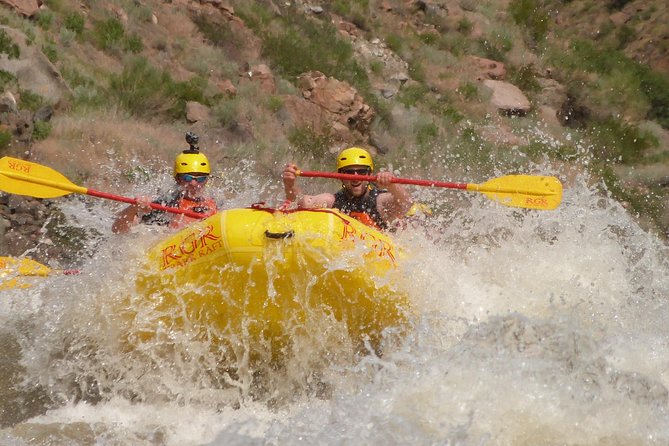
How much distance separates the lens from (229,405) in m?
4.38

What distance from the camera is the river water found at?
326 centimetres

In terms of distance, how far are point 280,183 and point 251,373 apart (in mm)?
5903

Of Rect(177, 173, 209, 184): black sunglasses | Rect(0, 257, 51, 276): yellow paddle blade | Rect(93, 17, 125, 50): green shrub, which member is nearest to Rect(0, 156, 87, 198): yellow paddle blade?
Rect(0, 257, 51, 276): yellow paddle blade

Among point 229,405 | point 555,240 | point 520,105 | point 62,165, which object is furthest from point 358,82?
point 229,405

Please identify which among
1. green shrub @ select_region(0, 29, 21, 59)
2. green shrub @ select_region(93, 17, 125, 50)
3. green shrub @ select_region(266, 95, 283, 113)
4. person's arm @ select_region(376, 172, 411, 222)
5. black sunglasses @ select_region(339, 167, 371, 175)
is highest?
black sunglasses @ select_region(339, 167, 371, 175)

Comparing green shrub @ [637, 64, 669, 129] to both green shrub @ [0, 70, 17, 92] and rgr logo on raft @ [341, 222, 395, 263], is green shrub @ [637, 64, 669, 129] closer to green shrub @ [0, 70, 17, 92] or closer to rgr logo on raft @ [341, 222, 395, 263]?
green shrub @ [0, 70, 17, 92]

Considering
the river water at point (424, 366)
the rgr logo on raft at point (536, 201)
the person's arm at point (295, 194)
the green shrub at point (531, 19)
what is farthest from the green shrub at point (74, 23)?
the green shrub at point (531, 19)

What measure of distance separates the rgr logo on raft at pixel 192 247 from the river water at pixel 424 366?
299mm

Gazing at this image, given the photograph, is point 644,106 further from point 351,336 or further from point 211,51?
point 351,336

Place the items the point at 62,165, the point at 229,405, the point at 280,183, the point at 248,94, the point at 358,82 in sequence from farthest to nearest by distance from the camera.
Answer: the point at 358,82 → the point at 248,94 → the point at 280,183 → the point at 62,165 → the point at 229,405

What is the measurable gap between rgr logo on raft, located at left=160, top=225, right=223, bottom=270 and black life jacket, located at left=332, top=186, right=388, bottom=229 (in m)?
1.56

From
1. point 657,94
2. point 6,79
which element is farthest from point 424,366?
point 657,94

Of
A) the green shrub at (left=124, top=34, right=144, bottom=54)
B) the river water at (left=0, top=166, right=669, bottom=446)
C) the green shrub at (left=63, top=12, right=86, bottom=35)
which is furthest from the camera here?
the green shrub at (left=124, top=34, right=144, bottom=54)

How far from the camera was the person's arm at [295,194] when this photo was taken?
17.7ft
